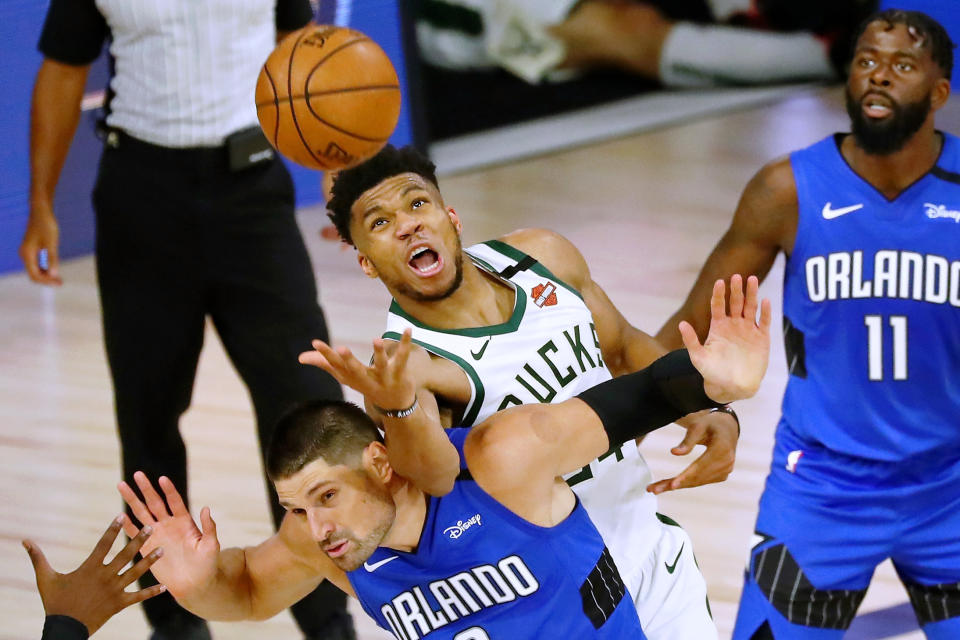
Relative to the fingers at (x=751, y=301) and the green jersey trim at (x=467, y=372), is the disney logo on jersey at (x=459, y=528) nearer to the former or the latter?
the green jersey trim at (x=467, y=372)

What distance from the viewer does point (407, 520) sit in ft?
11.3

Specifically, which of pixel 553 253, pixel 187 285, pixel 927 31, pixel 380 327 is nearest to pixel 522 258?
pixel 553 253

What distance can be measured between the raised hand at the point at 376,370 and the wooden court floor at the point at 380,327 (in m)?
2.36

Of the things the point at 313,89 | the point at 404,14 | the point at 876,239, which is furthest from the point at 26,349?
the point at 876,239

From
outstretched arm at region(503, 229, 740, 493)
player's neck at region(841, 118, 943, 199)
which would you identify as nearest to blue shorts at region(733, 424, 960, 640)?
outstretched arm at region(503, 229, 740, 493)

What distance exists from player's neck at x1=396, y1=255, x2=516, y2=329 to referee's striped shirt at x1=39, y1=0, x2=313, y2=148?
1286 millimetres

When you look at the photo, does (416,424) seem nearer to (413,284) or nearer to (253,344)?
(413,284)

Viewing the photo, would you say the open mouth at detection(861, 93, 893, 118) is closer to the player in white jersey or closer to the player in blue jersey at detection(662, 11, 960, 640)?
the player in blue jersey at detection(662, 11, 960, 640)

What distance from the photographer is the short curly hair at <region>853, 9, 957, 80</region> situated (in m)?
4.39

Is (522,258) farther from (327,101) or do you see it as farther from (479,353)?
(327,101)

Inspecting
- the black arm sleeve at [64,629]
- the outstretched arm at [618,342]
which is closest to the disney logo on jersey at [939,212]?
the outstretched arm at [618,342]

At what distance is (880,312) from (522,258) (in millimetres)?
1029

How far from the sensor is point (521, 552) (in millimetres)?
3412

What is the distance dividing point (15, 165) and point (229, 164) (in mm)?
4607
